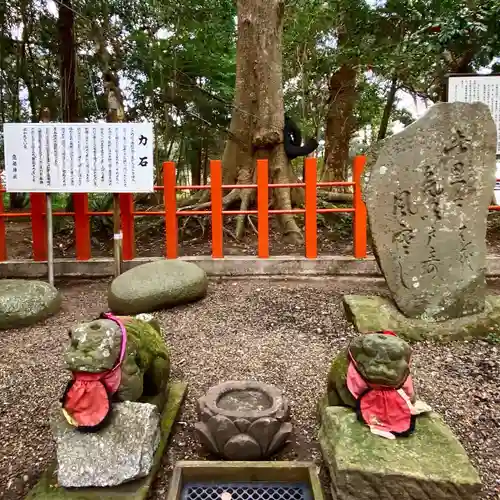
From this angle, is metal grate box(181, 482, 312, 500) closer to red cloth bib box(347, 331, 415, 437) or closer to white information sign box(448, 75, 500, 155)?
red cloth bib box(347, 331, 415, 437)

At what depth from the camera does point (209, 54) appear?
8555mm

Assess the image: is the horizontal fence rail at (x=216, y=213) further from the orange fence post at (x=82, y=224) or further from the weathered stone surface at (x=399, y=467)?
the weathered stone surface at (x=399, y=467)

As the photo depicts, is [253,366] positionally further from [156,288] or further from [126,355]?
[156,288]

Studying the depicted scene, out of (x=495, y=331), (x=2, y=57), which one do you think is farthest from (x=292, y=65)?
(x=495, y=331)

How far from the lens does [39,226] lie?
18.9 feet

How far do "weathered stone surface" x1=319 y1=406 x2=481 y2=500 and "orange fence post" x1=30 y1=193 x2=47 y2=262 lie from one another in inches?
190

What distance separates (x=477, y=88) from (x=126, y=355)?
217 inches

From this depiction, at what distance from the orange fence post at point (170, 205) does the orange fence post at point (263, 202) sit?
101 cm

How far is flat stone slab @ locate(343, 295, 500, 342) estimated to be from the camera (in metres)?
3.71

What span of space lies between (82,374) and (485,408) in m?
2.28

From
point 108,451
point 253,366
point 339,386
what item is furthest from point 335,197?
point 108,451

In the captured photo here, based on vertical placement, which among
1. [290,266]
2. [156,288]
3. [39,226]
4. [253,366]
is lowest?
[253,366]

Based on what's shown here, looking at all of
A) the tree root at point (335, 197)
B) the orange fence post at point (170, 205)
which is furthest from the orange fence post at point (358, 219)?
the tree root at point (335, 197)

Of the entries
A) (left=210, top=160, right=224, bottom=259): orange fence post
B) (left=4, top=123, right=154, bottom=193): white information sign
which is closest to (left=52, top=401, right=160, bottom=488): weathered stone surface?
(left=4, top=123, right=154, bottom=193): white information sign
